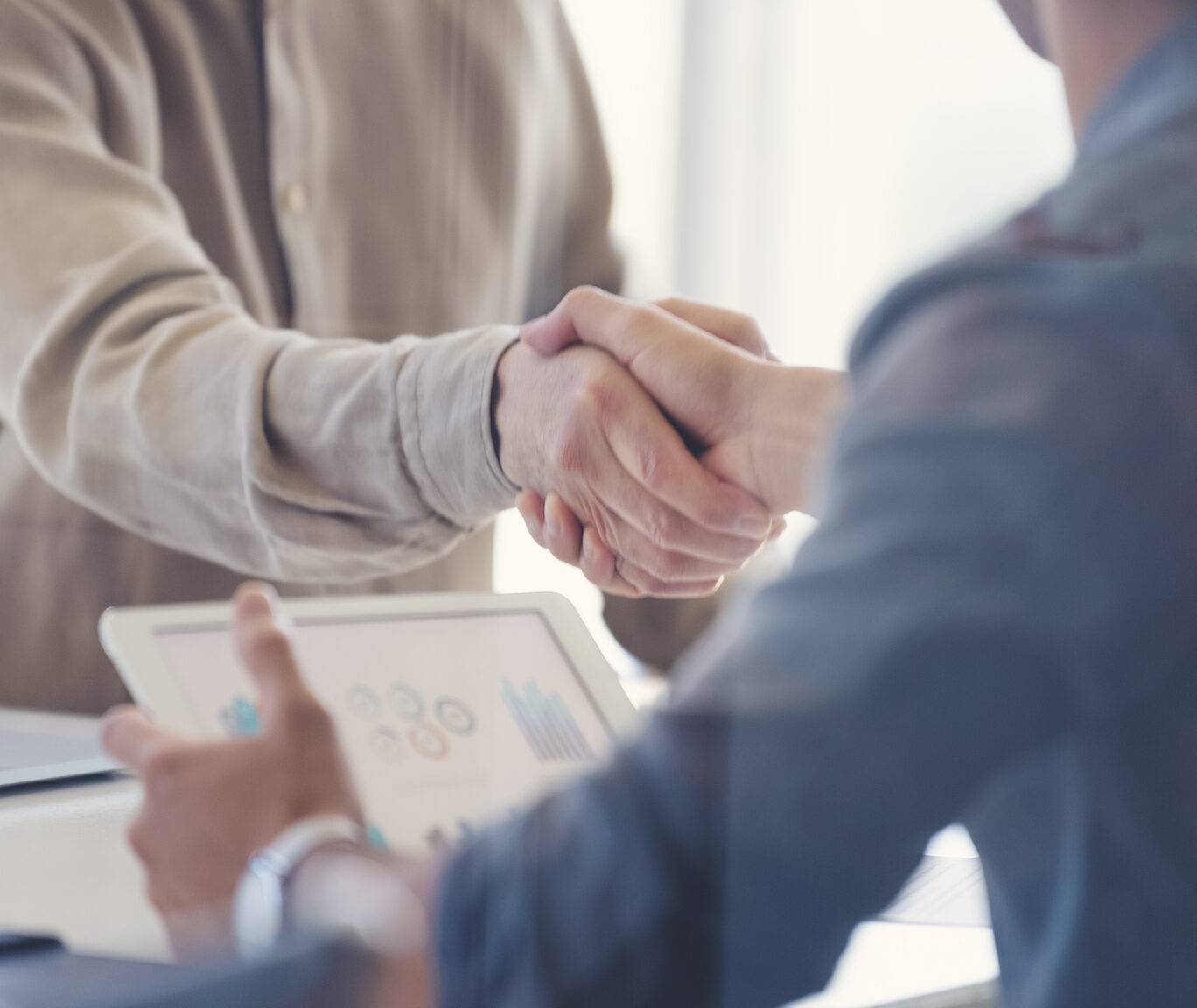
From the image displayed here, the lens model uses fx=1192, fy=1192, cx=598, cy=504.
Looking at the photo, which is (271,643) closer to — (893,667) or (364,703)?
(364,703)

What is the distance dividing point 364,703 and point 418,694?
0.03 m

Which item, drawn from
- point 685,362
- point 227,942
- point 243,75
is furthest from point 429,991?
point 243,75

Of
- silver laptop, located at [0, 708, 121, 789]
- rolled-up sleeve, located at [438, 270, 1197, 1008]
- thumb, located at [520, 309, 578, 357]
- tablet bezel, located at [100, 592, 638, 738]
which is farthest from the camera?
thumb, located at [520, 309, 578, 357]

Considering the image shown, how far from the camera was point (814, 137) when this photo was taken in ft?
1.21

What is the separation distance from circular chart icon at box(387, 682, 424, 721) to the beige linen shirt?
0.19 metres

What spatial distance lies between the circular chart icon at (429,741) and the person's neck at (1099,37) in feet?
0.79

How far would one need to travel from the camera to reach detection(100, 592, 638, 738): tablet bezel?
32 cm

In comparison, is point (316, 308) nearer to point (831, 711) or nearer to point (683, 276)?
point (683, 276)

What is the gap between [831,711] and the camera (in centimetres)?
22

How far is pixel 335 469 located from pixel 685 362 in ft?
0.62

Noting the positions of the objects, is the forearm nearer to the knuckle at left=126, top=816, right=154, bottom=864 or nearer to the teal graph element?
the teal graph element

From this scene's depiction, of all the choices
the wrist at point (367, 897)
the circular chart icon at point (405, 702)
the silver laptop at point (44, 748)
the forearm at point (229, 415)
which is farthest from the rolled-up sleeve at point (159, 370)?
the wrist at point (367, 897)

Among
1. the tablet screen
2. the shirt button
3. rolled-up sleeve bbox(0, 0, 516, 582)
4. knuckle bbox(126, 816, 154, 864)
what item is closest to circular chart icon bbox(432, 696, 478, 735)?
the tablet screen

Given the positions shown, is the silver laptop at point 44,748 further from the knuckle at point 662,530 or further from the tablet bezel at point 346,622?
the knuckle at point 662,530
